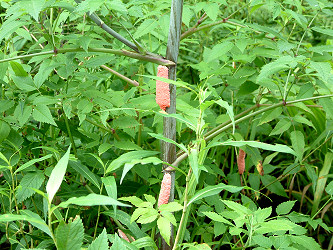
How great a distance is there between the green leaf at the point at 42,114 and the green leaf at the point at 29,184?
163 millimetres

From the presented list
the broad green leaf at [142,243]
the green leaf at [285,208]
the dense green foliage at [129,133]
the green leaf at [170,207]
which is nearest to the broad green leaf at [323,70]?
the dense green foliage at [129,133]

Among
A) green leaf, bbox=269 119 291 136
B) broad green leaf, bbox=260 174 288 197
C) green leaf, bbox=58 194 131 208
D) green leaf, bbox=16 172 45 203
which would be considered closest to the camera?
green leaf, bbox=58 194 131 208

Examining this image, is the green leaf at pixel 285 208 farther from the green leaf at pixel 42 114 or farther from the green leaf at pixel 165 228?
the green leaf at pixel 42 114

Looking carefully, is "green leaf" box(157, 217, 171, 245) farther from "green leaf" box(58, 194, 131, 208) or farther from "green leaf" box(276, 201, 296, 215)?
"green leaf" box(276, 201, 296, 215)

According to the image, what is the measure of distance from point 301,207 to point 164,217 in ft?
5.01

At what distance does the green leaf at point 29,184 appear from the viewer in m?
1.18

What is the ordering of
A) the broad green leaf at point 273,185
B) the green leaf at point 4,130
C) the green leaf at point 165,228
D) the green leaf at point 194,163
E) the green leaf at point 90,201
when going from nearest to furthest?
the green leaf at point 90,201
the green leaf at point 194,163
the green leaf at point 165,228
the green leaf at point 4,130
the broad green leaf at point 273,185

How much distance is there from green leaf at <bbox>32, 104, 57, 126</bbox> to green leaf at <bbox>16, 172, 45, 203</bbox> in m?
0.16

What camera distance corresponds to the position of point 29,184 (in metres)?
1.20

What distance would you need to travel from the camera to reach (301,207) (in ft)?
7.58

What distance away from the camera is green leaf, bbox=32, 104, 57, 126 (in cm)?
125

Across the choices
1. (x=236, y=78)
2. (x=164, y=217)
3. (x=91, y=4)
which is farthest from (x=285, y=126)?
(x=91, y=4)

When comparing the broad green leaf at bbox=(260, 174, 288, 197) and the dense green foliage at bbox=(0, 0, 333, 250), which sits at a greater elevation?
the dense green foliage at bbox=(0, 0, 333, 250)

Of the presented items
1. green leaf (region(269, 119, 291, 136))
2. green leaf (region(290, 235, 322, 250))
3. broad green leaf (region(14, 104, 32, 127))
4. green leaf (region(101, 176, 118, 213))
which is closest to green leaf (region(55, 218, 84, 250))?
green leaf (region(101, 176, 118, 213))
